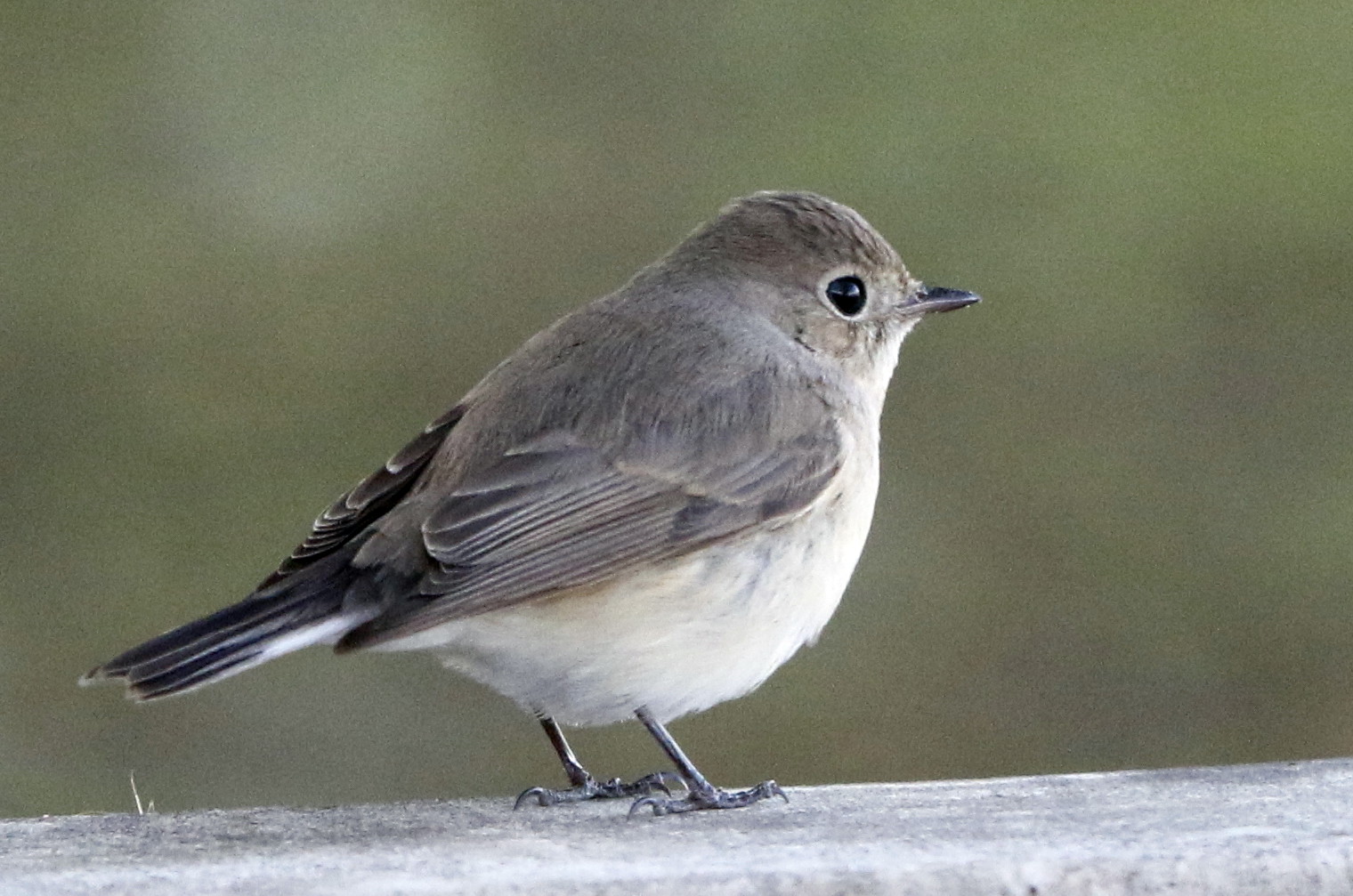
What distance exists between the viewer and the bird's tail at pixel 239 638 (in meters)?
3.85

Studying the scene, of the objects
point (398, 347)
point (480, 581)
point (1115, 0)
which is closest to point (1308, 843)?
point (480, 581)

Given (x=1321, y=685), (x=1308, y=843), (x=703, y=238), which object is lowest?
(x=1321, y=685)

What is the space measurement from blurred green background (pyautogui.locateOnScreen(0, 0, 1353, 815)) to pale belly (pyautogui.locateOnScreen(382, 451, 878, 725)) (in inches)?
79.3

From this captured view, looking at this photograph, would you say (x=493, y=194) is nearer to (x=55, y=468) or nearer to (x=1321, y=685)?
(x=55, y=468)

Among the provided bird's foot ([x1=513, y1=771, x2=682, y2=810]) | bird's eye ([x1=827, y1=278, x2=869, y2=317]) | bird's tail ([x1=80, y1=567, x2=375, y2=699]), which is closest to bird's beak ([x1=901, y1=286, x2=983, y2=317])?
bird's eye ([x1=827, y1=278, x2=869, y2=317])

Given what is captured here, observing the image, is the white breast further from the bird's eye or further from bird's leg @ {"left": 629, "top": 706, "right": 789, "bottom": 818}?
the bird's eye

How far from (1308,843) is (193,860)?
157 cm

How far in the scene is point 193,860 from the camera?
3398 millimetres

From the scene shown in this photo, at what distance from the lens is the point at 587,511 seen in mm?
4328

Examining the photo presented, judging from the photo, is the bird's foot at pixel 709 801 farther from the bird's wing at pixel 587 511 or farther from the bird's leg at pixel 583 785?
the bird's wing at pixel 587 511

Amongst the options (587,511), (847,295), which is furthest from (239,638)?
(847,295)

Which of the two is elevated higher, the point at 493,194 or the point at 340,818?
the point at 493,194

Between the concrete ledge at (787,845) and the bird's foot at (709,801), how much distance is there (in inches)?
1.9

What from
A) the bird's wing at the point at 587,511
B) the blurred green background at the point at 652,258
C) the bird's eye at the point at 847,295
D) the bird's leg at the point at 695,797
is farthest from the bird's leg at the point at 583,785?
the blurred green background at the point at 652,258
